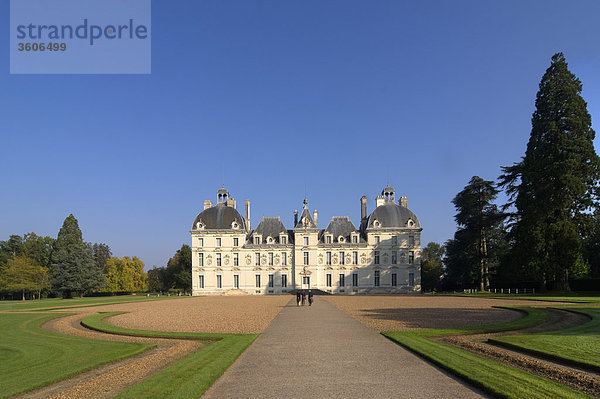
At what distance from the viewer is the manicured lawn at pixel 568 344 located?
387 inches

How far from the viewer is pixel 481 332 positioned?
15109mm

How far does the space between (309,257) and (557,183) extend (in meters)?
34.1

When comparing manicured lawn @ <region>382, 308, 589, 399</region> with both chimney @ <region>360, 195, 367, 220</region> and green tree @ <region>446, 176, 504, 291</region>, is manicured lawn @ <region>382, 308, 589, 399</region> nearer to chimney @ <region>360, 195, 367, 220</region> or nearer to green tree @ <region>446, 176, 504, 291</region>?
green tree @ <region>446, 176, 504, 291</region>

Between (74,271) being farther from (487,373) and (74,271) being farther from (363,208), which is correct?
(487,373)

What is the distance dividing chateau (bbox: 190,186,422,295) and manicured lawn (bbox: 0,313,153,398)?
149 ft

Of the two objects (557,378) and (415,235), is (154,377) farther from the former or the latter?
(415,235)

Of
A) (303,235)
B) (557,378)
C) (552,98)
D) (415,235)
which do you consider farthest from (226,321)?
(415,235)


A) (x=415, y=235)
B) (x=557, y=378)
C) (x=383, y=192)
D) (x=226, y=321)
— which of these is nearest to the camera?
(x=557, y=378)

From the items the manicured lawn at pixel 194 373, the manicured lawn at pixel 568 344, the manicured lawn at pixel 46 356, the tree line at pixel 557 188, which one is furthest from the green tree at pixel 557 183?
the manicured lawn at pixel 46 356

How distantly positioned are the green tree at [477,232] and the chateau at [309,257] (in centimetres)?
747

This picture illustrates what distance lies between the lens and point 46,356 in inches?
470

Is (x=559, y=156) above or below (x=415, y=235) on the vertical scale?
above

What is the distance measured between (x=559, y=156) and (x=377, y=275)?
100.0 feet

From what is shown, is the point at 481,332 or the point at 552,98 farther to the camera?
the point at 552,98
